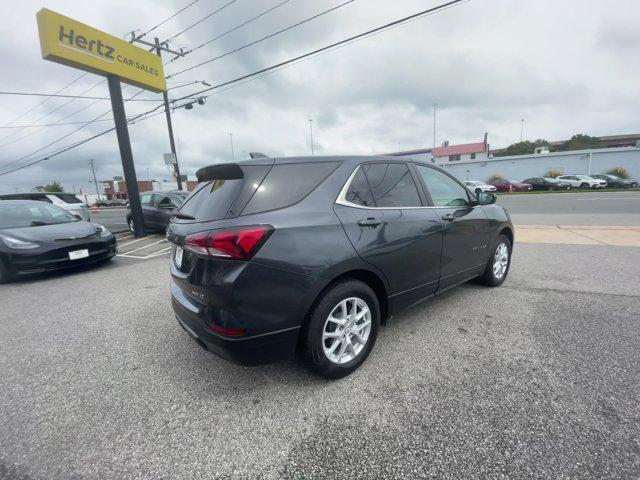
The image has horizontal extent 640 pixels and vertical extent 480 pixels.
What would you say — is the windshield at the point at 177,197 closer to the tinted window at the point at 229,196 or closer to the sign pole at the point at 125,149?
the sign pole at the point at 125,149

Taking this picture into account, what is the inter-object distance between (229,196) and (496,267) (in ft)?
12.0

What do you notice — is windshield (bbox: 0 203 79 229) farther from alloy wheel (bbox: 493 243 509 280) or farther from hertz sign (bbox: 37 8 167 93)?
alloy wheel (bbox: 493 243 509 280)

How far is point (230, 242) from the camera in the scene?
1.86 meters

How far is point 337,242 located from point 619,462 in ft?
6.26

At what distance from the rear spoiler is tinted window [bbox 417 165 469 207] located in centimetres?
184

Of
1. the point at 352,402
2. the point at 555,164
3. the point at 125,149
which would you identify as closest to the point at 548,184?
the point at 555,164

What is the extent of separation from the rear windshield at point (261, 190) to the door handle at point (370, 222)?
442mm

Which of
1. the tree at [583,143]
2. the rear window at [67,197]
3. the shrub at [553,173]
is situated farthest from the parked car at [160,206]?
the tree at [583,143]

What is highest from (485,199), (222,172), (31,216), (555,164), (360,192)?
(555,164)

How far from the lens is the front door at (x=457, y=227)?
308cm

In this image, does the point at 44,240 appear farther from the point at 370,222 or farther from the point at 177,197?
A: the point at 370,222

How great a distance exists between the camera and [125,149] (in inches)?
371

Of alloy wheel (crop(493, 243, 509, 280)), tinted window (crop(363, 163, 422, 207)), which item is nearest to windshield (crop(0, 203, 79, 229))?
tinted window (crop(363, 163, 422, 207))

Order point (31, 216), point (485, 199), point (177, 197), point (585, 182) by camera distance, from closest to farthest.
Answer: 1. point (485, 199)
2. point (31, 216)
3. point (177, 197)
4. point (585, 182)
